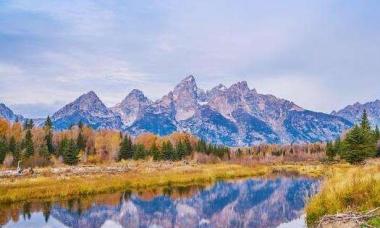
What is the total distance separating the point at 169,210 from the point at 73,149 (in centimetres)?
6941

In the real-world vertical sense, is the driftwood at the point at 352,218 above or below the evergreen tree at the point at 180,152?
below

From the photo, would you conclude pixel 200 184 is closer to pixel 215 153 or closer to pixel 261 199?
pixel 261 199

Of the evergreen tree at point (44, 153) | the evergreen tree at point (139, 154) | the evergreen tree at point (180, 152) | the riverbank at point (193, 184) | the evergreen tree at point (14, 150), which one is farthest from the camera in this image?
the evergreen tree at point (180, 152)

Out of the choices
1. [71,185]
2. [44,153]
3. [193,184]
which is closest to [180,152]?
[44,153]

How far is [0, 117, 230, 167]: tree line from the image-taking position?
104 meters

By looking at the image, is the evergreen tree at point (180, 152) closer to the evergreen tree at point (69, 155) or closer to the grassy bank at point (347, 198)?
the evergreen tree at point (69, 155)

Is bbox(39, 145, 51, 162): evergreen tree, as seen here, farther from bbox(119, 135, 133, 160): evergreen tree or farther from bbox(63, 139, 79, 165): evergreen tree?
bbox(119, 135, 133, 160): evergreen tree

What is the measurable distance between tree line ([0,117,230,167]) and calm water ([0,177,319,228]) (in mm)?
43391

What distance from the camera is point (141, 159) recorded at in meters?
128

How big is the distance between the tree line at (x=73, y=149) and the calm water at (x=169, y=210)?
1708 inches

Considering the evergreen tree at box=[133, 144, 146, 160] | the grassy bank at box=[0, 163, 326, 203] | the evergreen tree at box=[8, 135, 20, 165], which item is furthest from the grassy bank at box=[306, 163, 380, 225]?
the evergreen tree at box=[133, 144, 146, 160]

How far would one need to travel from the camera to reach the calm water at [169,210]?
34.3 meters

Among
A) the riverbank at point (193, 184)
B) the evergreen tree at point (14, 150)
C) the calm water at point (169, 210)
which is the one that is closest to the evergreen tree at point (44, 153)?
the evergreen tree at point (14, 150)

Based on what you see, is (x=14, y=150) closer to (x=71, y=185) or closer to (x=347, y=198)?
(x=71, y=185)
